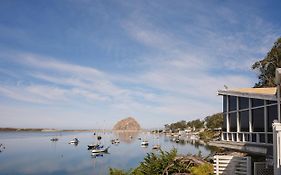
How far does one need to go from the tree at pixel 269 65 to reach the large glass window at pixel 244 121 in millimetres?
30034

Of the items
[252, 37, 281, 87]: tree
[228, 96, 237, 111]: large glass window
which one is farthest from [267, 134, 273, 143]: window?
[252, 37, 281, 87]: tree

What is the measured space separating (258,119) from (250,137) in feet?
4.55

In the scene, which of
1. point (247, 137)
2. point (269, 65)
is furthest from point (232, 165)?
point (269, 65)

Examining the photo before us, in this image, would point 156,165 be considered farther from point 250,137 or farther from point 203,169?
point 250,137

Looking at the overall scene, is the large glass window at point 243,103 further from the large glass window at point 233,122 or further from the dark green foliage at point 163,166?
the dark green foliage at point 163,166

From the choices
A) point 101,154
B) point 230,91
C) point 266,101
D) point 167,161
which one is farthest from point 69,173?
point 266,101

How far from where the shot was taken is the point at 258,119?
18578mm

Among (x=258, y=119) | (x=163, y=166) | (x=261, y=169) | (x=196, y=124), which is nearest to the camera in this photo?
(x=261, y=169)

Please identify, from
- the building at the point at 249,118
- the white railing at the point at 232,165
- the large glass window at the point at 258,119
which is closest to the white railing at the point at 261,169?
the building at the point at 249,118

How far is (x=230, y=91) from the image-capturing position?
22.0m

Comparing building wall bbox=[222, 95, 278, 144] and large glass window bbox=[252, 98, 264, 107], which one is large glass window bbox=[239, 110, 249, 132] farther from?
large glass window bbox=[252, 98, 264, 107]

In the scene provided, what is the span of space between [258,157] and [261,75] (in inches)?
1456

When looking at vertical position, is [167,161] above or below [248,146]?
below

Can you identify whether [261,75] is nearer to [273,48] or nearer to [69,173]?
[273,48]
